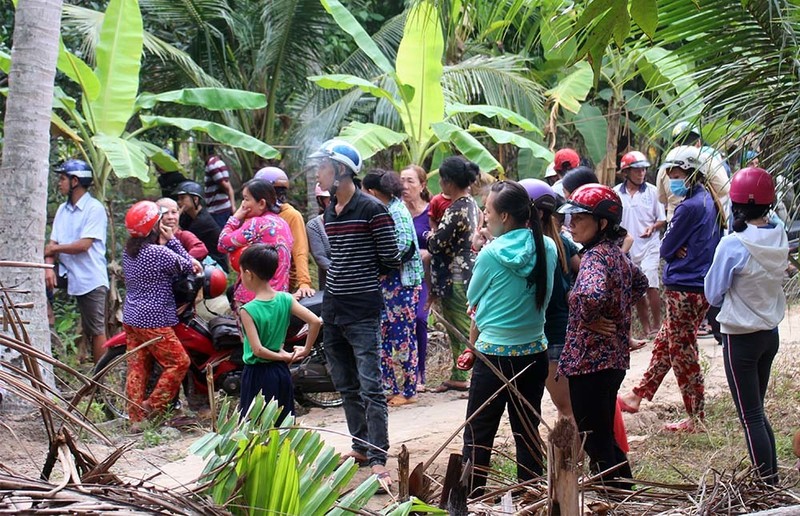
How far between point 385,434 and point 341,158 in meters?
1.63

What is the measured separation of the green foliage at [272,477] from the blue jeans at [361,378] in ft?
9.38

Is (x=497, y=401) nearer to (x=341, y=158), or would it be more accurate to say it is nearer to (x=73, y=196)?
(x=341, y=158)

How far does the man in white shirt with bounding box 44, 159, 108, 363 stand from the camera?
317 inches

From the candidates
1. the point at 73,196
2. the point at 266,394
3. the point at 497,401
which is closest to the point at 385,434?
the point at 266,394

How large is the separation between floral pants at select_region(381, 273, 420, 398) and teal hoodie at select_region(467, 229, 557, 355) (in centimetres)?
273

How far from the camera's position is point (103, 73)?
863cm

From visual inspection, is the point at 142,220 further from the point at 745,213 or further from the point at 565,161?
the point at 745,213

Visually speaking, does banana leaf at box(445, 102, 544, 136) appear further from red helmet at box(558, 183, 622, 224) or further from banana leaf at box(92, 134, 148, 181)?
red helmet at box(558, 183, 622, 224)

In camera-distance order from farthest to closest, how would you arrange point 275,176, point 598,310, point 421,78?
1. point 421,78
2. point 275,176
3. point 598,310

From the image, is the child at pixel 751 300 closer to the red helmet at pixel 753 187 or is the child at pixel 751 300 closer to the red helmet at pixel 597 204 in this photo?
the red helmet at pixel 753 187

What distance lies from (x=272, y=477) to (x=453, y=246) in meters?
5.27

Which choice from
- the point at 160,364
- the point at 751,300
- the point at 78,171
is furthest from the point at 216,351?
the point at 751,300

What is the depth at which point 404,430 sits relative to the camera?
6727mm

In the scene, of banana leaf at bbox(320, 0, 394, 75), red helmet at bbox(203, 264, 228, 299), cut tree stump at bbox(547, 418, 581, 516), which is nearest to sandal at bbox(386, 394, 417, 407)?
red helmet at bbox(203, 264, 228, 299)
